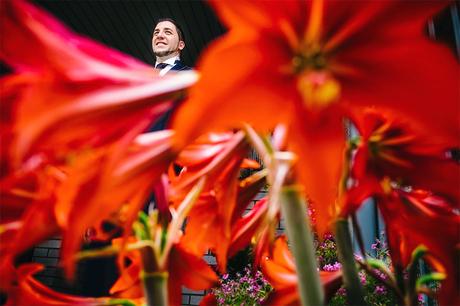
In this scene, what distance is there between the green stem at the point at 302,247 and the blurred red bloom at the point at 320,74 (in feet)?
0.14

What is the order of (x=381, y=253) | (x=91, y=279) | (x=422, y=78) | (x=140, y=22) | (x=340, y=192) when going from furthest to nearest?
(x=140, y=22) < (x=381, y=253) < (x=91, y=279) < (x=340, y=192) < (x=422, y=78)

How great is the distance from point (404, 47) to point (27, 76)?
193 mm

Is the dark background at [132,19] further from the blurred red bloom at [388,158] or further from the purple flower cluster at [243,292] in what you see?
the blurred red bloom at [388,158]

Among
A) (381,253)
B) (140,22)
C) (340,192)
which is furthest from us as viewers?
(140,22)

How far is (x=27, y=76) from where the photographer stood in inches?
10.1

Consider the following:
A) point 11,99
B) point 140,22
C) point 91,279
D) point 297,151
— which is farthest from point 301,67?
point 140,22

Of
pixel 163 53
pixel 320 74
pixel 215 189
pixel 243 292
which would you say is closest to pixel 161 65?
pixel 163 53

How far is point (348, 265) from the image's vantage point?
36 cm

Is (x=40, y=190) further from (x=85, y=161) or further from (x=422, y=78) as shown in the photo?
(x=422, y=78)

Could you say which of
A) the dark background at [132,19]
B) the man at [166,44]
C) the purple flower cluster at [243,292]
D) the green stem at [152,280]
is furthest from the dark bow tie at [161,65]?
the green stem at [152,280]

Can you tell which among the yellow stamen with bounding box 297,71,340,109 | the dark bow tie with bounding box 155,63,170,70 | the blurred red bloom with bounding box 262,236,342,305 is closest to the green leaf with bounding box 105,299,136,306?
the blurred red bloom with bounding box 262,236,342,305

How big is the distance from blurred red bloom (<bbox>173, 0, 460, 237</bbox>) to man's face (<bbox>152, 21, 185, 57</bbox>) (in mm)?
1766

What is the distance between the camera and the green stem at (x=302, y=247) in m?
0.30

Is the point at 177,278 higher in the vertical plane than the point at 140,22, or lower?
lower
